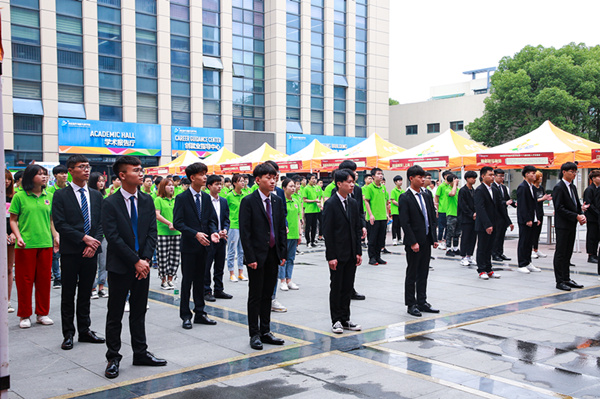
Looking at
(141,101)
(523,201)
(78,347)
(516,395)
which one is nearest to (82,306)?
(78,347)

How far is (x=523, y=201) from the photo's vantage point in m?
11.7

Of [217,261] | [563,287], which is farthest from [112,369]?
[563,287]

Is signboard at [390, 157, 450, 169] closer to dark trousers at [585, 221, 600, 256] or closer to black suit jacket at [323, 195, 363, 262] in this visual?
dark trousers at [585, 221, 600, 256]

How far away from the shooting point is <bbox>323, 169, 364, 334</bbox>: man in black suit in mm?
6816

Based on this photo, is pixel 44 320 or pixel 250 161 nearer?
pixel 44 320

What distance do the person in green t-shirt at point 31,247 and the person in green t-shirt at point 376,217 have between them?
23.9 feet

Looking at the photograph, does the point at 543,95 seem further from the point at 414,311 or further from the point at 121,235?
the point at 121,235

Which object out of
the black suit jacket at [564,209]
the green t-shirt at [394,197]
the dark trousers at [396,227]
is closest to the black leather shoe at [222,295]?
the black suit jacket at [564,209]

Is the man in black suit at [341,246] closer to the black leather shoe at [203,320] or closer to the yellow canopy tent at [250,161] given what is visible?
the black leather shoe at [203,320]

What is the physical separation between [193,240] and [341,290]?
192 cm

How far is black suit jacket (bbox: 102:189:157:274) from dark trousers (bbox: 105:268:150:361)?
115mm

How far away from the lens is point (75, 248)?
6312 millimetres

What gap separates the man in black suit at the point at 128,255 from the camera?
17.4 feet

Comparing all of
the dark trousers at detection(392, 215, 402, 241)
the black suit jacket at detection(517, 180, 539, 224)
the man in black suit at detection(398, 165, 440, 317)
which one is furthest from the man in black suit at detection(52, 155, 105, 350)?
the dark trousers at detection(392, 215, 402, 241)
